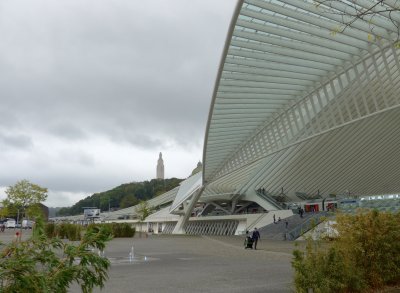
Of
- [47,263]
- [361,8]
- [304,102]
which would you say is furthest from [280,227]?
[47,263]

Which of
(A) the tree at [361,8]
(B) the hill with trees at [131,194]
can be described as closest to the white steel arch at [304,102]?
(A) the tree at [361,8]

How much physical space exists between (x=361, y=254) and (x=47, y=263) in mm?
6884

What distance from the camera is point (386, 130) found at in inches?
1735

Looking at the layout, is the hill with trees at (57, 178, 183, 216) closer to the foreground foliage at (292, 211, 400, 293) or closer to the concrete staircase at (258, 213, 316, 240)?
the concrete staircase at (258, 213, 316, 240)

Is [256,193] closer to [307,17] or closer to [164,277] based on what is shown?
[307,17]

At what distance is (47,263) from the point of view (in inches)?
162

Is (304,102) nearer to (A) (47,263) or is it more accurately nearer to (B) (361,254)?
(B) (361,254)

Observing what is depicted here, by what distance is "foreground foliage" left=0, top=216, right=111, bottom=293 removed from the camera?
3496 millimetres

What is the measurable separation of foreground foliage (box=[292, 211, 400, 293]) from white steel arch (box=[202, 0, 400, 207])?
13.1 ft

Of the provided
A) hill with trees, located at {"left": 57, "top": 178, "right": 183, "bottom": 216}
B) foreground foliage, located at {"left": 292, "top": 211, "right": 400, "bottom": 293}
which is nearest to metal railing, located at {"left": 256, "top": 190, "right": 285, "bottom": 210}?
foreground foliage, located at {"left": 292, "top": 211, "right": 400, "bottom": 293}

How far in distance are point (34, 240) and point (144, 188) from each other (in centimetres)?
15103

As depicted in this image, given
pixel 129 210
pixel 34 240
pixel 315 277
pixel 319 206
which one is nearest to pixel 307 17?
pixel 315 277

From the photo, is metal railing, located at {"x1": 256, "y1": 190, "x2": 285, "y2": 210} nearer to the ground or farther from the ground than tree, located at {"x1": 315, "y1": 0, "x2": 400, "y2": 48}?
nearer to the ground

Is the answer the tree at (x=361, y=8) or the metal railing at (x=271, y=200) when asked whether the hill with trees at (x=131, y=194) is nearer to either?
the metal railing at (x=271, y=200)
